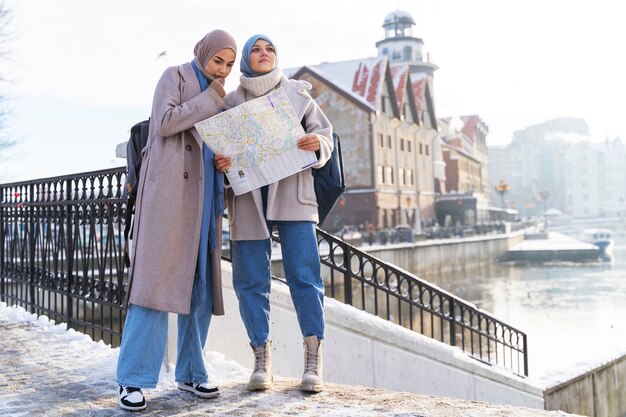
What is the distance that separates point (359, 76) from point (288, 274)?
41145 millimetres

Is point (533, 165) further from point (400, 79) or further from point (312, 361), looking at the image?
point (312, 361)

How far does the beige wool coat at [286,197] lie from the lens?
3.64 metres

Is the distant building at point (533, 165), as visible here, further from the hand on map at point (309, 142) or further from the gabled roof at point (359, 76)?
the hand on map at point (309, 142)

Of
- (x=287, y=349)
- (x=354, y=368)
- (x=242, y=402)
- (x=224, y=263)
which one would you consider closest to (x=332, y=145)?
(x=242, y=402)

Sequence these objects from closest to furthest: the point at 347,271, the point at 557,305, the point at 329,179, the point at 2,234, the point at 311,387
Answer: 1. the point at 311,387
2. the point at 329,179
3. the point at 347,271
4. the point at 2,234
5. the point at 557,305

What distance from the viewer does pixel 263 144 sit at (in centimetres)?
359

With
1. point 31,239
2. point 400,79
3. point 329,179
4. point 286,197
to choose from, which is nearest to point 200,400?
point 286,197

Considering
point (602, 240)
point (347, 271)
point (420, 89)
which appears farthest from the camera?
A: point (602, 240)

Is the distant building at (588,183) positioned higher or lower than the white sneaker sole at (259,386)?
higher

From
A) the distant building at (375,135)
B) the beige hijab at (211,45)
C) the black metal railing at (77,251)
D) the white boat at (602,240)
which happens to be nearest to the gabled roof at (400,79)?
the distant building at (375,135)

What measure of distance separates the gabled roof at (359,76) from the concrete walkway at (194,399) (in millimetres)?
38685

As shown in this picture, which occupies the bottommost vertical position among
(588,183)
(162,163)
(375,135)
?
(162,163)

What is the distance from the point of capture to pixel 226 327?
519cm

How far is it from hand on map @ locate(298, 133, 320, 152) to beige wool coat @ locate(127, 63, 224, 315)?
47 centimetres
